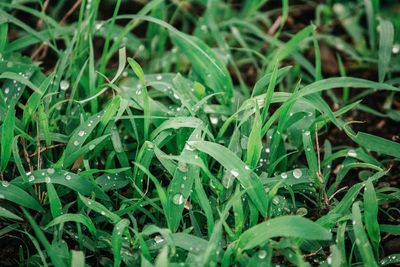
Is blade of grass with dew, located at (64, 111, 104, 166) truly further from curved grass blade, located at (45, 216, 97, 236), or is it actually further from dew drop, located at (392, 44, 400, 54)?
dew drop, located at (392, 44, 400, 54)

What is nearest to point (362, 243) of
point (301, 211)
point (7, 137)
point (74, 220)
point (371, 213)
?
point (371, 213)

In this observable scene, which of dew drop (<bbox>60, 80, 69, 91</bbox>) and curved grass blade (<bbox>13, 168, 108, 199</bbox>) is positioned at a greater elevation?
dew drop (<bbox>60, 80, 69, 91</bbox>)

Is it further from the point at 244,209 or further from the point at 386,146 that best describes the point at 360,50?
the point at 244,209

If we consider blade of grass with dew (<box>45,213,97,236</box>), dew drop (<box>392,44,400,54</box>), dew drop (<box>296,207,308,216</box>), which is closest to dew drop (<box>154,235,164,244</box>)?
blade of grass with dew (<box>45,213,97,236</box>)

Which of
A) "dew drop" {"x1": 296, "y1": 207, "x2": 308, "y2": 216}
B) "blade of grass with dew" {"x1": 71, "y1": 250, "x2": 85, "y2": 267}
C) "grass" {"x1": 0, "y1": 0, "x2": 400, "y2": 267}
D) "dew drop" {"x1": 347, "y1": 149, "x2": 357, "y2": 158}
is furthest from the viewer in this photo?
"dew drop" {"x1": 347, "y1": 149, "x2": 357, "y2": 158}

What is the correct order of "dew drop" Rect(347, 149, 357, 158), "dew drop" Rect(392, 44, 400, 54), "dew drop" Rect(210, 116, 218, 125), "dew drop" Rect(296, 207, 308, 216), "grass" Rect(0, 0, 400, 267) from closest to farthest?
"grass" Rect(0, 0, 400, 267), "dew drop" Rect(296, 207, 308, 216), "dew drop" Rect(347, 149, 357, 158), "dew drop" Rect(210, 116, 218, 125), "dew drop" Rect(392, 44, 400, 54)

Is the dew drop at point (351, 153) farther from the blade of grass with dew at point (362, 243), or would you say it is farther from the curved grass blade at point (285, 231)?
the curved grass blade at point (285, 231)

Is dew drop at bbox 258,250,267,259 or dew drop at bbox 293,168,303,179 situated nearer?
dew drop at bbox 258,250,267,259

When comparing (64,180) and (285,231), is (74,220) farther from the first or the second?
(285,231)
